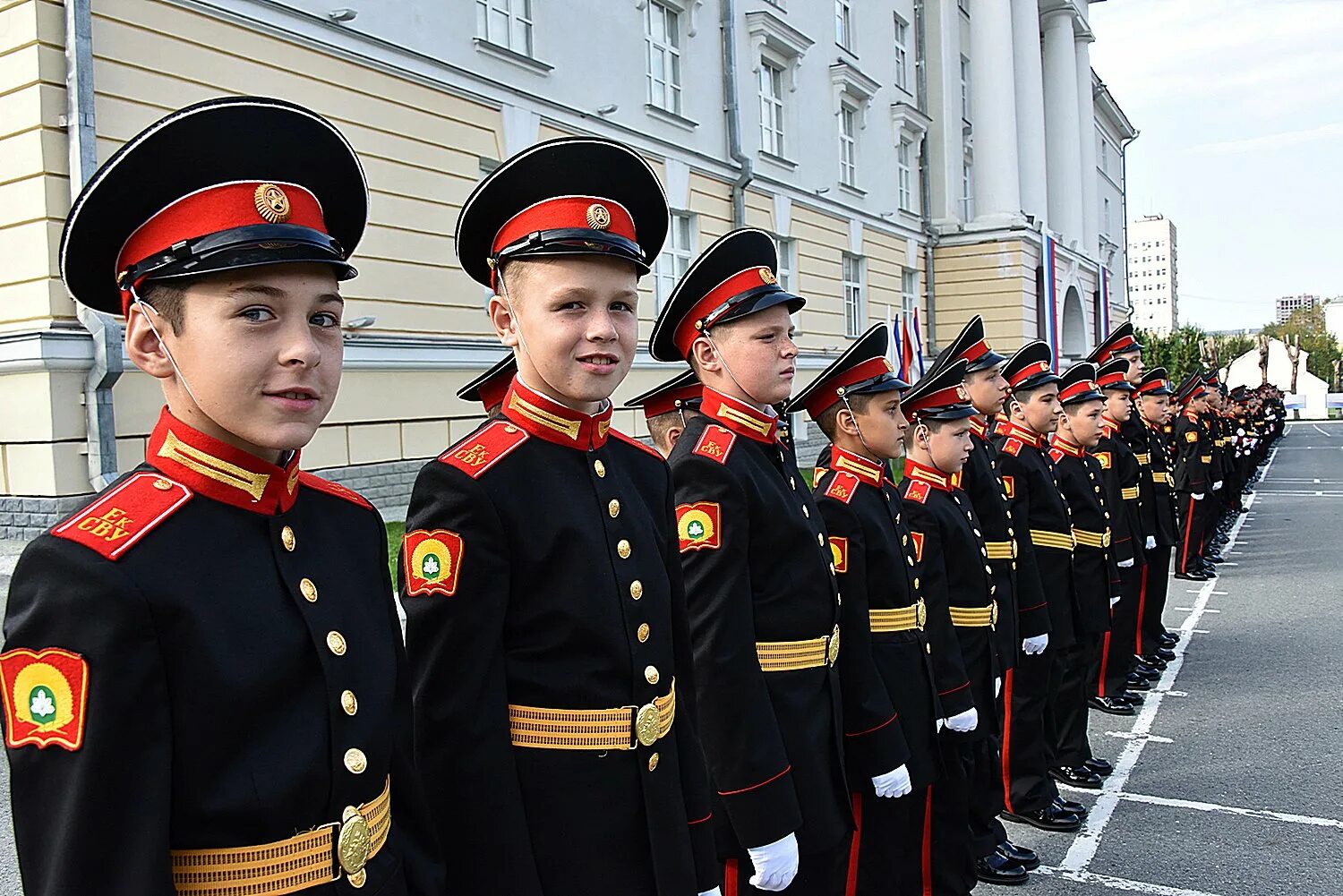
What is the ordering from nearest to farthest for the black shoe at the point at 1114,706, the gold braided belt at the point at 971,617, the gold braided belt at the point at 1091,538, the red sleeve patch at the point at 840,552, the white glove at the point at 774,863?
the white glove at the point at 774,863
the red sleeve patch at the point at 840,552
the gold braided belt at the point at 971,617
the gold braided belt at the point at 1091,538
the black shoe at the point at 1114,706

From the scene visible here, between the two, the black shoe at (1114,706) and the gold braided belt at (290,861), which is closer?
the gold braided belt at (290,861)

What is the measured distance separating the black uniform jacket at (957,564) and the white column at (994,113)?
81.9 ft

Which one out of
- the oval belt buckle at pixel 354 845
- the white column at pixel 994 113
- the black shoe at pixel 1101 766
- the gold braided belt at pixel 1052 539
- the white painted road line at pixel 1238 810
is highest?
the white column at pixel 994 113

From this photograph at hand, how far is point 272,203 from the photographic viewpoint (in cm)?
170

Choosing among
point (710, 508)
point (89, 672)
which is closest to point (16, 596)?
point (89, 672)

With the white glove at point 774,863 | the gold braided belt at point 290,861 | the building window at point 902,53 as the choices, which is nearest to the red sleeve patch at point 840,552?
the white glove at point 774,863

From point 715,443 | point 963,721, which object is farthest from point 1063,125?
point 715,443

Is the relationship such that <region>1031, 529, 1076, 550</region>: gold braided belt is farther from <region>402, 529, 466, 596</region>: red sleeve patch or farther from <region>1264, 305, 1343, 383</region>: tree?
<region>1264, 305, 1343, 383</region>: tree

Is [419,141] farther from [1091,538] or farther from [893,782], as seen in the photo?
[893,782]

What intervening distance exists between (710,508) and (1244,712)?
520cm

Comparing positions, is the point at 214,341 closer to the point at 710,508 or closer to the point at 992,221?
the point at 710,508

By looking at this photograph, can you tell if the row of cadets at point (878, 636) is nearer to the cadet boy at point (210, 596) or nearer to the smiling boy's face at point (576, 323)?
the smiling boy's face at point (576, 323)

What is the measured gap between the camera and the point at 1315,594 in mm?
10344

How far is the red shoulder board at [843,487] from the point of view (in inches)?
143
